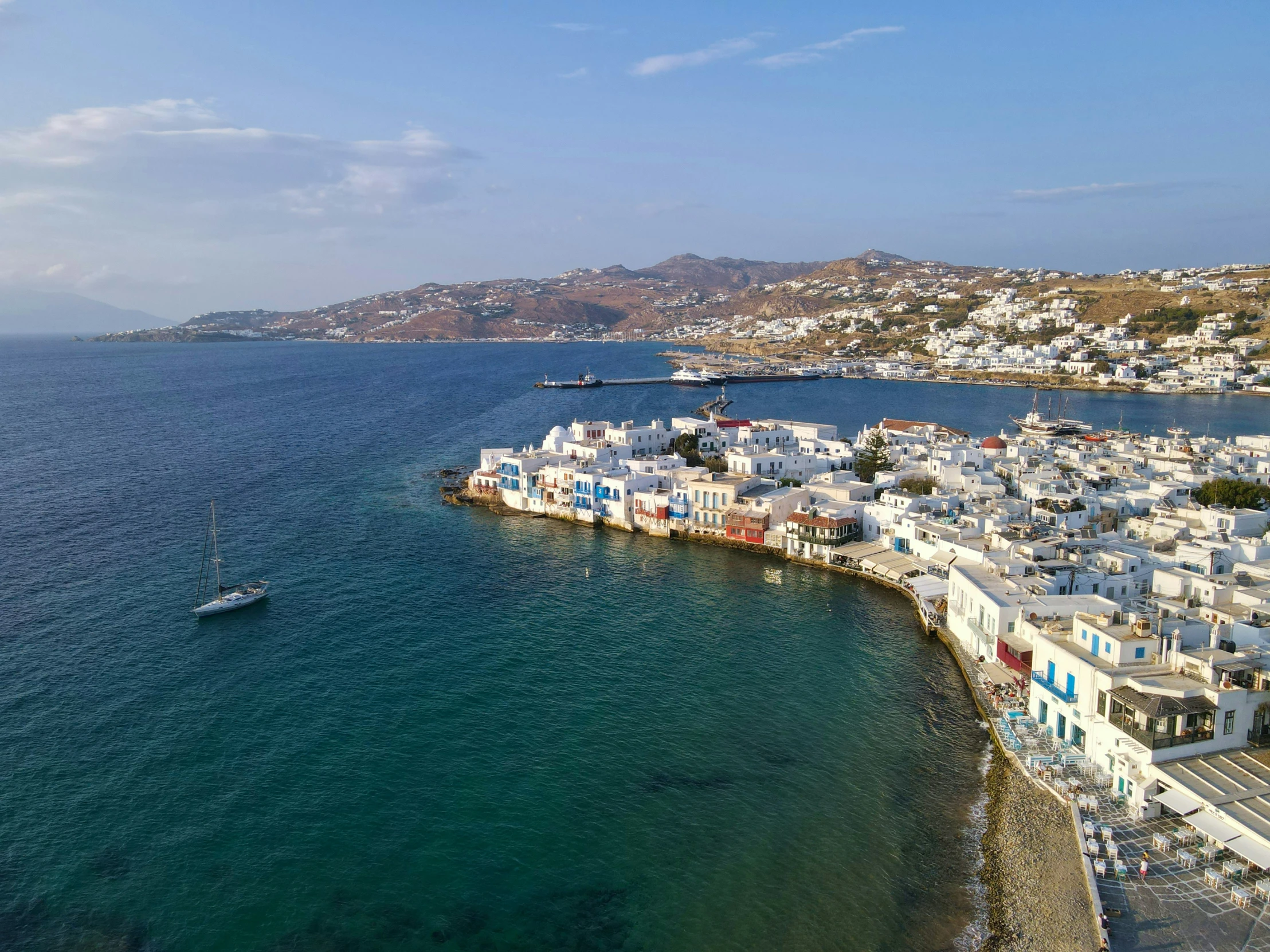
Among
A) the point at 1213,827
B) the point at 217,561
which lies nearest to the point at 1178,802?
the point at 1213,827

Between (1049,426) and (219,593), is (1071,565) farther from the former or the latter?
(1049,426)

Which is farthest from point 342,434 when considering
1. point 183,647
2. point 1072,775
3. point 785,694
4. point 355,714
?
point 1072,775

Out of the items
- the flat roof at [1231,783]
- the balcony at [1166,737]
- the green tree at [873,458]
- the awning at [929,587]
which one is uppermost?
the green tree at [873,458]

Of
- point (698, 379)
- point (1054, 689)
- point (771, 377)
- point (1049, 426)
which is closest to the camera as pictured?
point (1054, 689)

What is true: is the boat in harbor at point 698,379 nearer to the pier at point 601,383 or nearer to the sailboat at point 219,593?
the pier at point 601,383

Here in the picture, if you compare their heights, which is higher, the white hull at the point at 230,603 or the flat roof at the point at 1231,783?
the flat roof at the point at 1231,783

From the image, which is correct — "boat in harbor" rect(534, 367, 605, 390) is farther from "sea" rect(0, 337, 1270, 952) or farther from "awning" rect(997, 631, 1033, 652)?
"awning" rect(997, 631, 1033, 652)

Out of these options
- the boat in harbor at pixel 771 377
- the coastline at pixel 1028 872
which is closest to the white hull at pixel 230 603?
the coastline at pixel 1028 872

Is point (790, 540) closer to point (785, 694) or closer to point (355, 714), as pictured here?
point (785, 694)
